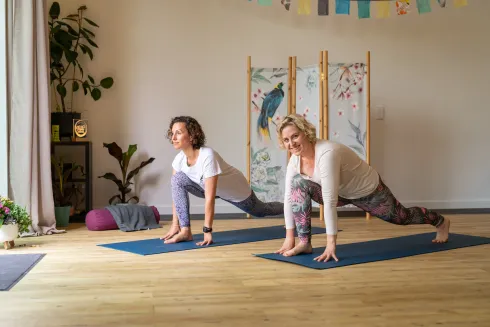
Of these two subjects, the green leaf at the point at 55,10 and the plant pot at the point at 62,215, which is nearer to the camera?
the plant pot at the point at 62,215

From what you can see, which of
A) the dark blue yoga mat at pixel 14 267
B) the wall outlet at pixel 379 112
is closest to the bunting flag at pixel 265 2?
the wall outlet at pixel 379 112

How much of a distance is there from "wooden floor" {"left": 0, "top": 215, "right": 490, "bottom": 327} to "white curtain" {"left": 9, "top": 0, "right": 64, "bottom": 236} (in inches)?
37.5

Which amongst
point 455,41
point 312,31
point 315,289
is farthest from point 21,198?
point 455,41

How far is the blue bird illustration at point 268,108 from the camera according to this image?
6.02 m

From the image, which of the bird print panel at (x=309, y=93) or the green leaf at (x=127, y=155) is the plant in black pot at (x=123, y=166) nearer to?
the green leaf at (x=127, y=155)

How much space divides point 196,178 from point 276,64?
8.40 feet

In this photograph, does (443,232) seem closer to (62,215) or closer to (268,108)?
(268,108)

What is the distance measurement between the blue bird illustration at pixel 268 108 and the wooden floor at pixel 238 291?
6.58 ft

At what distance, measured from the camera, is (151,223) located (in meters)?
5.43

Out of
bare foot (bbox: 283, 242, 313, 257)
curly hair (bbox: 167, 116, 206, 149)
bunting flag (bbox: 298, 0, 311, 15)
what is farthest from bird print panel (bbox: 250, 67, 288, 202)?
bare foot (bbox: 283, 242, 313, 257)

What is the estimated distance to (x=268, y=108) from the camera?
6039 mm

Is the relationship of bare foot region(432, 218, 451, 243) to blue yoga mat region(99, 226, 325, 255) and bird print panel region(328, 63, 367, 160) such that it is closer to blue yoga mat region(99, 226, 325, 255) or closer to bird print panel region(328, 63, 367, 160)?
blue yoga mat region(99, 226, 325, 255)

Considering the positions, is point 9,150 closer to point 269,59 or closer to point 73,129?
point 73,129

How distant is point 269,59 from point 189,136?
2.56 metres
